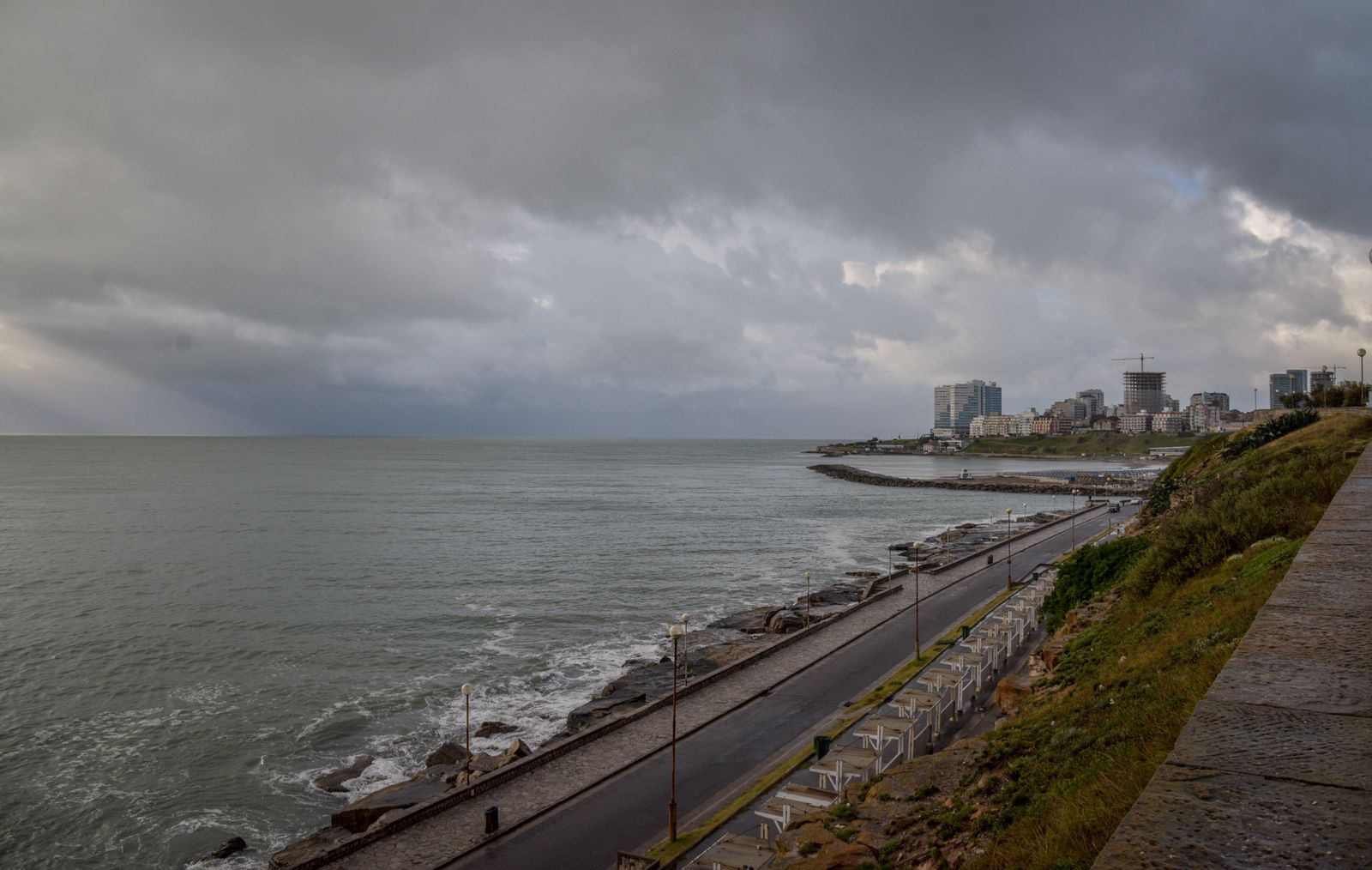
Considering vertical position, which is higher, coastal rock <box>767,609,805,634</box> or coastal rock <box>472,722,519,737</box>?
coastal rock <box>767,609,805,634</box>

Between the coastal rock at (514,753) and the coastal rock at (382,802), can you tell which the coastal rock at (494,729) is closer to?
the coastal rock at (514,753)

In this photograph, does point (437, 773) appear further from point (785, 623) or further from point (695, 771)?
point (785, 623)

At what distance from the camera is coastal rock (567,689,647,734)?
101 feet

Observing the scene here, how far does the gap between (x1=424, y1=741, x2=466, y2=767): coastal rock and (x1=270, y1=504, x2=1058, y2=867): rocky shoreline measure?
0.03 metres

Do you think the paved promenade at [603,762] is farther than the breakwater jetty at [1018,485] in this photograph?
No

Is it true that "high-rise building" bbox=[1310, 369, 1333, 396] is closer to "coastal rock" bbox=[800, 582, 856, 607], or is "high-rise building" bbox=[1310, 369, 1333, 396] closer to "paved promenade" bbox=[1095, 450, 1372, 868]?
"coastal rock" bbox=[800, 582, 856, 607]

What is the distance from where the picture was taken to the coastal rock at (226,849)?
22.2 metres

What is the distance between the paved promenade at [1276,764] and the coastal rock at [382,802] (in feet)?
73.2

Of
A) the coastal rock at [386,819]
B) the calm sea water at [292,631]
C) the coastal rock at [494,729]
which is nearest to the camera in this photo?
the coastal rock at [386,819]

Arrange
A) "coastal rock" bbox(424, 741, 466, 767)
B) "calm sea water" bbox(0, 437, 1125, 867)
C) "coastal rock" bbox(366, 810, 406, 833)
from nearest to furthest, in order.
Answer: "coastal rock" bbox(366, 810, 406, 833) → "calm sea water" bbox(0, 437, 1125, 867) → "coastal rock" bbox(424, 741, 466, 767)

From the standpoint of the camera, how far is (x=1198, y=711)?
4.83 meters

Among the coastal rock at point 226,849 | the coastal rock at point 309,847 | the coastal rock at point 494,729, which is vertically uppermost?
the coastal rock at point 309,847

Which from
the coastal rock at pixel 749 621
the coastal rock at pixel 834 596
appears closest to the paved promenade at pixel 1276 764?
the coastal rock at pixel 749 621

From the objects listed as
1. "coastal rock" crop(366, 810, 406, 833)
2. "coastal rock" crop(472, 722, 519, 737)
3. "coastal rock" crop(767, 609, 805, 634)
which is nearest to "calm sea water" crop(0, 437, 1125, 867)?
"coastal rock" crop(472, 722, 519, 737)
